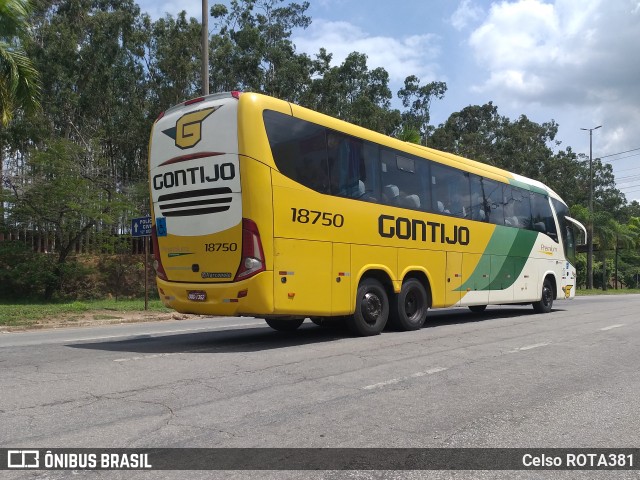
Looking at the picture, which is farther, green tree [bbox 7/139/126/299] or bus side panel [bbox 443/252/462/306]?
green tree [bbox 7/139/126/299]

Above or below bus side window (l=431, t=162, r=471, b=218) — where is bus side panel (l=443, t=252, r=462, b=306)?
below

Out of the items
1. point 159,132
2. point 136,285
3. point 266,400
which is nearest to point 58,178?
point 136,285

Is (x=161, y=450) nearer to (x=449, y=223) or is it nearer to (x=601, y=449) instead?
(x=601, y=449)

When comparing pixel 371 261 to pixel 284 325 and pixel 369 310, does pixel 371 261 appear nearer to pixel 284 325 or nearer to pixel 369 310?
pixel 369 310

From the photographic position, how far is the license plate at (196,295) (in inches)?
346

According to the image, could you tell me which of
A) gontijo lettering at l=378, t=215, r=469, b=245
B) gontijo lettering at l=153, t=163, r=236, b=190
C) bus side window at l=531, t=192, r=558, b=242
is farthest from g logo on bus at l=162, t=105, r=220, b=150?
bus side window at l=531, t=192, r=558, b=242

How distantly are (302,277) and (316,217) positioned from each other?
102 cm

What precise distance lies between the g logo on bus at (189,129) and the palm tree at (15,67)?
9421 millimetres

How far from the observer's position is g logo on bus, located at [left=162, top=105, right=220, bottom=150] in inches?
351

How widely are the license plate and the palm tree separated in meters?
10.8

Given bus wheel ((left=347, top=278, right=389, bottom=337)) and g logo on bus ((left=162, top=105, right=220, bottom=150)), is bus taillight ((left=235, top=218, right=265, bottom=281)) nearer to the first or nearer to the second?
g logo on bus ((left=162, top=105, right=220, bottom=150))

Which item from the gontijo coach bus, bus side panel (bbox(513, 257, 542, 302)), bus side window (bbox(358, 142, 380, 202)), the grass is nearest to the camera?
the gontijo coach bus

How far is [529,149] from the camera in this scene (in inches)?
1978

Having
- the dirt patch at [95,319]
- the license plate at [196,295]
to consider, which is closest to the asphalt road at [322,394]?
the license plate at [196,295]
